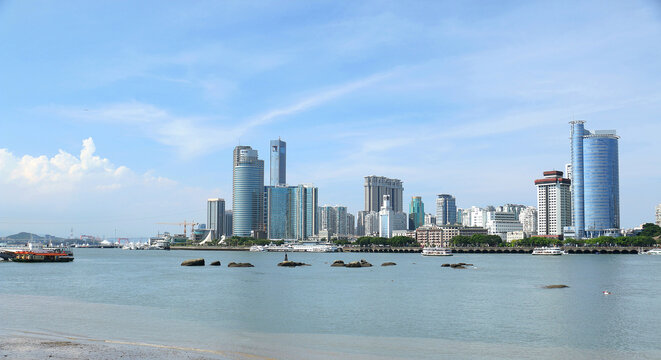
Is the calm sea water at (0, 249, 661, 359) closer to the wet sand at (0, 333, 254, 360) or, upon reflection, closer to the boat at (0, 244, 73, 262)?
the wet sand at (0, 333, 254, 360)

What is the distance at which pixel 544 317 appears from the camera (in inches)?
1902

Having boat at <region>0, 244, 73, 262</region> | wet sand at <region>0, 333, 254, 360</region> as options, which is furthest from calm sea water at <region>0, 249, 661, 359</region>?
boat at <region>0, 244, 73, 262</region>

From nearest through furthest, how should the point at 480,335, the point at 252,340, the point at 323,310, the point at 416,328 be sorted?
the point at 252,340 → the point at 480,335 → the point at 416,328 → the point at 323,310

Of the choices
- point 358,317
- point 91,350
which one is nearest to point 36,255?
point 358,317

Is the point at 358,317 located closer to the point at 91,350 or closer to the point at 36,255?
the point at 91,350

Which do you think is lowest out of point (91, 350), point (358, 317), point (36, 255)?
point (36, 255)

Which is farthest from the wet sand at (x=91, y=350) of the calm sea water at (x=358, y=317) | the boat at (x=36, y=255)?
the boat at (x=36, y=255)

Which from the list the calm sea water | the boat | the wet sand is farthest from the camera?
the boat

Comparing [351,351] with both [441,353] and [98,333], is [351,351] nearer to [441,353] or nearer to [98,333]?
[441,353]

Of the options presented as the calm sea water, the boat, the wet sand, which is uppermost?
the wet sand

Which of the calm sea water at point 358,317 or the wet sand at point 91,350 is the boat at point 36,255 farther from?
the wet sand at point 91,350

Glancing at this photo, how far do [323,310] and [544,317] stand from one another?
19.1m

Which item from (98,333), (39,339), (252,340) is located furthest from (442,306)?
(39,339)

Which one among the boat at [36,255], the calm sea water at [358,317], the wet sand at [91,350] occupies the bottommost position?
the boat at [36,255]
